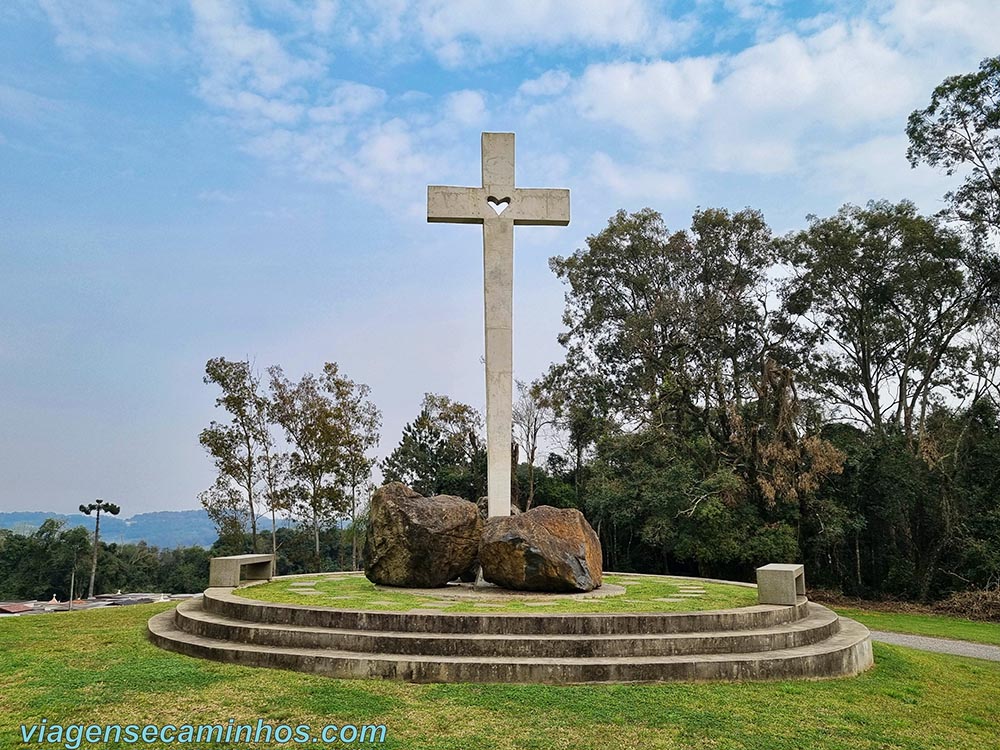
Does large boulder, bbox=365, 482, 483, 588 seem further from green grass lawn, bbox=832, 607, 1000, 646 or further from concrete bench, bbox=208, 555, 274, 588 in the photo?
green grass lawn, bbox=832, 607, 1000, 646

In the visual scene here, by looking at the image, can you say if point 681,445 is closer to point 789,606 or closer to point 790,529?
point 790,529

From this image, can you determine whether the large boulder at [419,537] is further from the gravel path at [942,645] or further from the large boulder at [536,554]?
the gravel path at [942,645]

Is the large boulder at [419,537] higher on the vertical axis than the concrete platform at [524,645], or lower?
higher

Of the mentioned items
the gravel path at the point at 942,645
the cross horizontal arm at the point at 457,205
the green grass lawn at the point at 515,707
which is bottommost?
the gravel path at the point at 942,645

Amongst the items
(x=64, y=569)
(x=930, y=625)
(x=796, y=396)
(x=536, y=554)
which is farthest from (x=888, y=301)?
(x=64, y=569)

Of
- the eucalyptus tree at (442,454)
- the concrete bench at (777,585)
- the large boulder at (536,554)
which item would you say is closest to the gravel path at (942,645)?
the concrete bench at (777,585)

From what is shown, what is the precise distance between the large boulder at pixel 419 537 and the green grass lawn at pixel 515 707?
310 centimetres

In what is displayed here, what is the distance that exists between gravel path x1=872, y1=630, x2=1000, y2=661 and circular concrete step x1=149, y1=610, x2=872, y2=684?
181 inches

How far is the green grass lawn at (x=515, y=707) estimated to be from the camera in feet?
15.6

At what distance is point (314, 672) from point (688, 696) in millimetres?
3196

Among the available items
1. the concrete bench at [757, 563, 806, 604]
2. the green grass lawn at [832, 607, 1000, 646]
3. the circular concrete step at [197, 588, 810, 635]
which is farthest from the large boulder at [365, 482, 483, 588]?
the green grass lawn at [832, 607, 1000, 646]

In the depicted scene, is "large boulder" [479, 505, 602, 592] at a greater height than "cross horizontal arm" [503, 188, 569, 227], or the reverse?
"cross horizontal arm" [503, 188, 569, 227]

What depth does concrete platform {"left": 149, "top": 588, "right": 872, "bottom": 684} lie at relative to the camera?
605 centimetres

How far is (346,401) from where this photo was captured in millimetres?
25547
